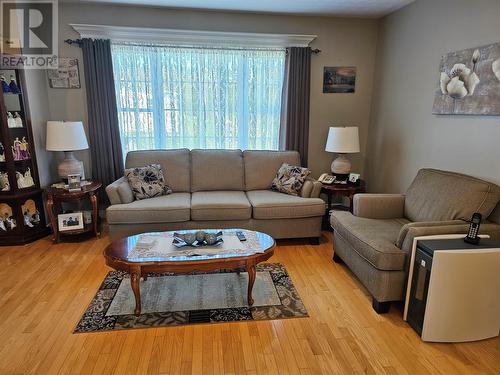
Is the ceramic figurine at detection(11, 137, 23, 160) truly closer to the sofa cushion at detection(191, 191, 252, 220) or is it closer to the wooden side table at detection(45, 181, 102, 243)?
the wooden side table at detection(45, 181, 102, 243)

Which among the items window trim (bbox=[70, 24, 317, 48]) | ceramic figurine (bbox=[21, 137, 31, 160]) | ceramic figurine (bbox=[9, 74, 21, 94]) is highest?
window trim (bbox=[70, 24, 317, 48])

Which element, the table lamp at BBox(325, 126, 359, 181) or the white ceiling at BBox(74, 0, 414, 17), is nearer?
the white ceiling at BBox(74, 0, 414, 17)

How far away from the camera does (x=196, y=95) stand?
3.94m

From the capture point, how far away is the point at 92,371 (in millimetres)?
1766

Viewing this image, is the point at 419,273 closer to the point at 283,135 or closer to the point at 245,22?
the point at 283,135

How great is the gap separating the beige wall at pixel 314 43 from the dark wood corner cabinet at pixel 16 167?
1.79ft

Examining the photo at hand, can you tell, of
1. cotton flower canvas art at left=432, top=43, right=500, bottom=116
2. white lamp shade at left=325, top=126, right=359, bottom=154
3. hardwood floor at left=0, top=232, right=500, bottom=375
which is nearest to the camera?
hardwood floor at left=0, top=232, right=500, bottom=375

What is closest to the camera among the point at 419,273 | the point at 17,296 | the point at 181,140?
the point at 419,273

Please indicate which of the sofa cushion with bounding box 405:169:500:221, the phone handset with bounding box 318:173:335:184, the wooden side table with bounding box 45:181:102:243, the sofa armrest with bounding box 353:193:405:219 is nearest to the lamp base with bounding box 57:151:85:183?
the wooden side table with bounding box 45:181:102:243

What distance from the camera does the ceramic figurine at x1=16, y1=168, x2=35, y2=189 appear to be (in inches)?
130

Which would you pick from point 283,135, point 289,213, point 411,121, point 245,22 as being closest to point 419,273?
point 289,213

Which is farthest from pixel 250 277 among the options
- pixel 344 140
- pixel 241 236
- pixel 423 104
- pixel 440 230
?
pixel 423 104

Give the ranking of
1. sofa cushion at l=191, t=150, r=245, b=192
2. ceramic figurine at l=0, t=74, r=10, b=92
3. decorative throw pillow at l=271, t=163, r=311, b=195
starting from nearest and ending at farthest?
ceramic figurine at l=0, t=74, r=10, b=92 → decorative throw pillow at l=271, t=163, r=311, b=195 → sofa cushion at l=191, t=150, r=245, b=192

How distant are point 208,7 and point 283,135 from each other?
68.0 inches
